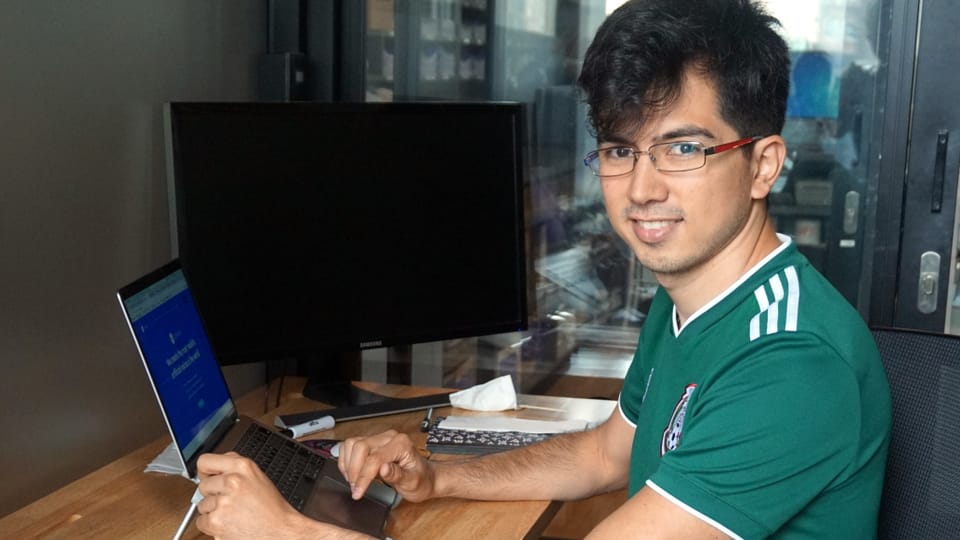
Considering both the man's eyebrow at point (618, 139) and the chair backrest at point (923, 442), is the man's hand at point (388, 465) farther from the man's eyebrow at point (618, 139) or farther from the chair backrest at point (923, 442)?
the chair backrest at point (923, 442)

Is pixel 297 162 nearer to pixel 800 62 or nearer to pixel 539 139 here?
pixel 539 139

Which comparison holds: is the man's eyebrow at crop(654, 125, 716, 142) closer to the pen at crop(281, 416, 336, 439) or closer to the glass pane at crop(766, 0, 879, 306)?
the pen at crop(281, 416, 336, 439)

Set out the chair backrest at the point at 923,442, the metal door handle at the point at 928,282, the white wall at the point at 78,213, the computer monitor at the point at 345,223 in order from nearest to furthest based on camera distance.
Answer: the chair backrest at the point at 923,442 < the white wall at the point at 78,213 < the computer monitor at the point at 345,223 < the metal door handle at the point at 928,282

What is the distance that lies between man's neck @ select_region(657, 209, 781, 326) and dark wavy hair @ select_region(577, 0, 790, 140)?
0.13 m

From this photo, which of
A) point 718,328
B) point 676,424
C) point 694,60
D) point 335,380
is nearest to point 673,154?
point 694,60

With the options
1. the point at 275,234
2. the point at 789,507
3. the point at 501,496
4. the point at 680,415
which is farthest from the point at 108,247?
the point at 789,507

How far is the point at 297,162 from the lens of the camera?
2068 mm

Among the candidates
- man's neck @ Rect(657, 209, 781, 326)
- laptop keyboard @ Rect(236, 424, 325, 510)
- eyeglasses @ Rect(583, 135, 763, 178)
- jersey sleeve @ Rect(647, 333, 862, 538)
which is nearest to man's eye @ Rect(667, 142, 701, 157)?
eyeglasses @ Rect(583, 135, 763, 178)

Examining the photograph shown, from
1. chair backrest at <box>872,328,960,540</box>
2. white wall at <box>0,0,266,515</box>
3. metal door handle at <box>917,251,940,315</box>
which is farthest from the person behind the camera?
metal door handle at <box>917,251,940,315</box>

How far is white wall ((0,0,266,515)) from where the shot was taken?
5.71 feet

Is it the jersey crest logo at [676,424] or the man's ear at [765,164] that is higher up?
the man's ear at [765,164]

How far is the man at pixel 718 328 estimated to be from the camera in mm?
1224

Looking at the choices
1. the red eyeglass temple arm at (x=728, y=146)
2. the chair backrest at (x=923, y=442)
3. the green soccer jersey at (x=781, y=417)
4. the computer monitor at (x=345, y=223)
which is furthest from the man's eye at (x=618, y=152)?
the computer monitor at (x=345, y=223)

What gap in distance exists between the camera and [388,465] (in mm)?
1612
